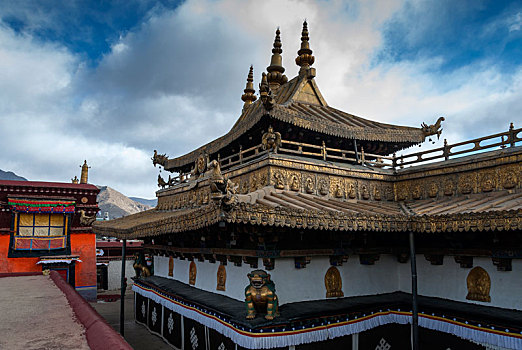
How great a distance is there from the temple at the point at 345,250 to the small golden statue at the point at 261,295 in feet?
0.09

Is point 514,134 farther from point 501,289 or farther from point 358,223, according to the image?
point 358,223

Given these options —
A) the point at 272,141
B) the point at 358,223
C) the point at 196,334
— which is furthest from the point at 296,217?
the point at 196,334

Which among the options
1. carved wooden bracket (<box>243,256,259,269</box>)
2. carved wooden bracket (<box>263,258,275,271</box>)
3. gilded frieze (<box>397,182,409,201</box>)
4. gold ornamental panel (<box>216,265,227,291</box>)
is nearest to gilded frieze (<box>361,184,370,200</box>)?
gilded frieze (<box>397,182,409,201</box>)

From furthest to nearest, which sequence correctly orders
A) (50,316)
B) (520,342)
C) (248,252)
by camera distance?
(248,252), (520,342), (50,316)

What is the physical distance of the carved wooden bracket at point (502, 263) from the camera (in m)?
7.53

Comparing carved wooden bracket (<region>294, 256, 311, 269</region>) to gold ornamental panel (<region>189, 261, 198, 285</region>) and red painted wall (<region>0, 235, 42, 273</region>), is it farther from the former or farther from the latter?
red painted wall (<region>0, 235, 42, 273</region>)

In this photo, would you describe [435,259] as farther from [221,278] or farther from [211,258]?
[211,258]

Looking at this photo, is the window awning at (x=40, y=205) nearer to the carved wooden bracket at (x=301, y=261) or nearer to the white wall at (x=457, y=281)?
the carved wooden bracket at (x=301, y=261)

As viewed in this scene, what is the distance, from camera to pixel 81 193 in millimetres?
23844

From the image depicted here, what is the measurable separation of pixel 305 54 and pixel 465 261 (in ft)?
36.0

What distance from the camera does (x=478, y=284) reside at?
26.5 ft

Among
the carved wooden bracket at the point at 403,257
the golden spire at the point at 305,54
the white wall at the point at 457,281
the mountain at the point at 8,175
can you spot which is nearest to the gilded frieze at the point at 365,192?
the carved wooden bracket at the point at 403,257

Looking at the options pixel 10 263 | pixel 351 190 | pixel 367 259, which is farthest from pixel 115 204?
pixel 367 259

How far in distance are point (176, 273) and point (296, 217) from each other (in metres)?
7.86
